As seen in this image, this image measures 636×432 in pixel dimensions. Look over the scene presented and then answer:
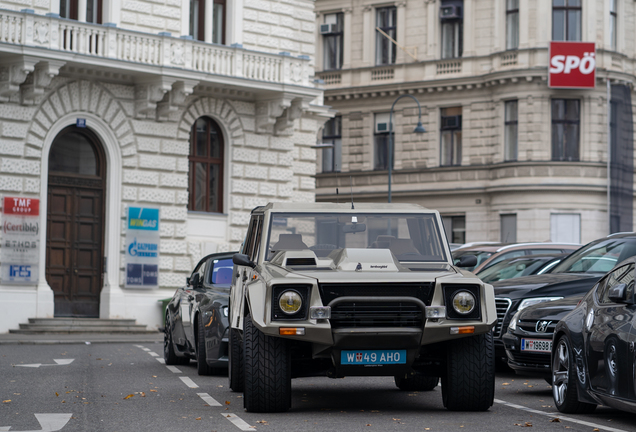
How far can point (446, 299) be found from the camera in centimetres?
998

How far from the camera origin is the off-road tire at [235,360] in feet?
38.2

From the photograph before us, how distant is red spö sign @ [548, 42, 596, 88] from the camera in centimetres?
4212

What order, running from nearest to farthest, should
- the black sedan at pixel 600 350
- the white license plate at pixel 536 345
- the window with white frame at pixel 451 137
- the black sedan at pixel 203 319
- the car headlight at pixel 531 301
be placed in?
1. the black sedan at pixel 600 350
2. the white license plate at pixel 536 345
3. the car headlight at pixel 531 301
4. the black sedan at pixel 203 319
5. the window with white frame at pixel 451 137

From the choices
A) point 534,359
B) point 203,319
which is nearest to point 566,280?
point 534,359

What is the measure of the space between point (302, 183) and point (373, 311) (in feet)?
71.4

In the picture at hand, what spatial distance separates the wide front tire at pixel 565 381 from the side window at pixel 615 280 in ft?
1.97

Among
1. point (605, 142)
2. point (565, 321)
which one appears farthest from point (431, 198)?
point (565, 321)

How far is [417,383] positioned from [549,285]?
2331 mm

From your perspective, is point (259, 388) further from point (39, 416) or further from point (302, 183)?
point (302, 183)

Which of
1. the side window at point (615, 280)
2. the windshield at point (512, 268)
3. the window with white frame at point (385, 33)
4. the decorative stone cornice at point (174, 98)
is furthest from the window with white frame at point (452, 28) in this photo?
the side window at point (615, 280)

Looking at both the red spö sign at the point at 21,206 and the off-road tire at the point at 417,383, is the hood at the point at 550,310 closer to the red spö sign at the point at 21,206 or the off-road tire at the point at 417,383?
the off-road tire at the point at 417,383

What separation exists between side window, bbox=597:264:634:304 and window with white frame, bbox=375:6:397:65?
37.5 metres

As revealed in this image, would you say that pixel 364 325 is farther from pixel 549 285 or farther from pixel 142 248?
pixel 142 248

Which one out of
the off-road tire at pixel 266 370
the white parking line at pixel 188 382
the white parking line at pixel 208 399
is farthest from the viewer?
the white parking line at pixel 188 382
